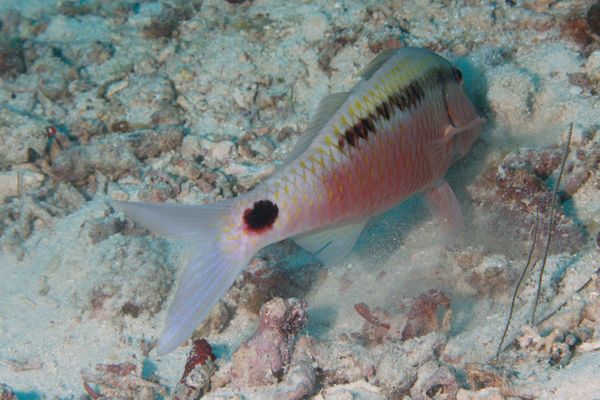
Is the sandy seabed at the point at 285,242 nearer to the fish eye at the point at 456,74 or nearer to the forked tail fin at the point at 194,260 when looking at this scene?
the forked tail fin at the point at 194,260

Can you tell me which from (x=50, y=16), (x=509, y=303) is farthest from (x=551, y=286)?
(x=50, y=16)

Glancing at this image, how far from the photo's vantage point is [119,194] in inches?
196

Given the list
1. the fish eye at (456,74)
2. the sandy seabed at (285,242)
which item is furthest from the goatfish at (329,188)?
the sandy seabed at (285,242)

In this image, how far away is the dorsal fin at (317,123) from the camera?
2.73 metres

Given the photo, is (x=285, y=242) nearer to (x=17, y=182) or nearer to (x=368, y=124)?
(x=368, y=124)

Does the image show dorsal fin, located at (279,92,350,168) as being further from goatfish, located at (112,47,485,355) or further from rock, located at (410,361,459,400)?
rock, located at (410,361,459,400)

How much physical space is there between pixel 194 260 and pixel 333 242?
1035 mm

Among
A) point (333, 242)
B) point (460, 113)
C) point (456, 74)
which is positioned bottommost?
point (333, 242)

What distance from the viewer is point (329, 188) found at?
8.89 feet

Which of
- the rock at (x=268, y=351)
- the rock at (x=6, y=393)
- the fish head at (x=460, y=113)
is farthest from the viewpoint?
the fish head at (x=460, y=113)

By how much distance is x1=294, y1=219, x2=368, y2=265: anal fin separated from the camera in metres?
3.21

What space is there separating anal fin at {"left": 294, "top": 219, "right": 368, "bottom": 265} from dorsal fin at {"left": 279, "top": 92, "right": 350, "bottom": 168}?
0.67m

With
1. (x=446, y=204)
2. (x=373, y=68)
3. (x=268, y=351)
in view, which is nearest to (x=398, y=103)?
(x=373, y=68)

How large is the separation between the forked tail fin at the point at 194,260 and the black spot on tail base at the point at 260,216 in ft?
0.42
